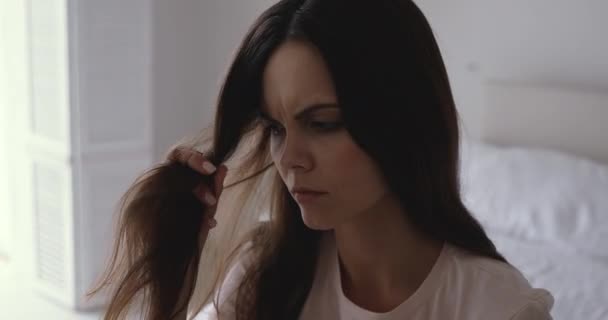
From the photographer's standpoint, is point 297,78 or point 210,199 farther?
point 210,199

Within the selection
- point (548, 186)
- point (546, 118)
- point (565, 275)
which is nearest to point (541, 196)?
point (548, 186)

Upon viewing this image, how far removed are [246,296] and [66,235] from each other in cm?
193

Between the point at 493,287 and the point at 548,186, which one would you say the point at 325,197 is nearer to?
the point at 493,287

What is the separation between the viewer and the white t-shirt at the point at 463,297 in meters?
0.78

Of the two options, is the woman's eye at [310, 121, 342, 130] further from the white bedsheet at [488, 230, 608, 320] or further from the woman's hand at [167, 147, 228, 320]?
the white bedsheet at [488, 230, 608, 320]

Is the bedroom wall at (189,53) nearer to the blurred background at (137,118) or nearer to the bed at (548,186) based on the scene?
the blurred background at (137,118)

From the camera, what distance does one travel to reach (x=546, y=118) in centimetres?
251

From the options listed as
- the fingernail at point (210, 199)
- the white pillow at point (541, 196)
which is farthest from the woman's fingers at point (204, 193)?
the white pillow at point (541, 196)

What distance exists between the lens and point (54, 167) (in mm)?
2699

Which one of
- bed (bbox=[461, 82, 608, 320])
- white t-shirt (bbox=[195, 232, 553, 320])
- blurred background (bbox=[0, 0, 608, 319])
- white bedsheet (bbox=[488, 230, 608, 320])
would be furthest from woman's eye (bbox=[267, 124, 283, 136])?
blurred background (bbox=[0, 0, 608, 319])

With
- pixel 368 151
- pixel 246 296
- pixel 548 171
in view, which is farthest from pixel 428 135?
pixel 548 171

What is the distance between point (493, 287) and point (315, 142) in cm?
27

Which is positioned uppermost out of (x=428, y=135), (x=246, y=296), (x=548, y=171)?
(x=428, y=135)

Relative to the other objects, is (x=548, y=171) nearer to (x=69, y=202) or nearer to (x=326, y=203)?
(x=326, y=203)
